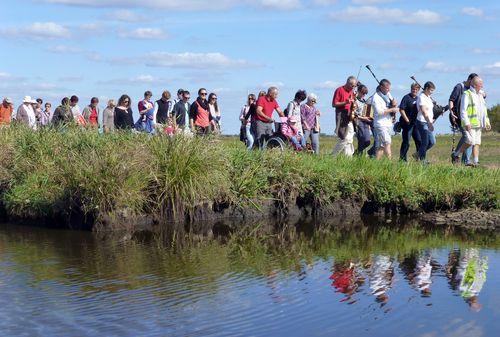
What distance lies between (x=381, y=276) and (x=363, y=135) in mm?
9801

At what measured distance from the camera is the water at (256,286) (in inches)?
335

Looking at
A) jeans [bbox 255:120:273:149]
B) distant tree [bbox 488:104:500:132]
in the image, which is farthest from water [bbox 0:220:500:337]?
distant tree [bbox 488:104:500:132]

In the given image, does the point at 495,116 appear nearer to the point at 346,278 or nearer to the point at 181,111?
the point at 181,111

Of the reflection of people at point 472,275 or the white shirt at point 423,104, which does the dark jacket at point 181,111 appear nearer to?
the white shirt at point 423,104

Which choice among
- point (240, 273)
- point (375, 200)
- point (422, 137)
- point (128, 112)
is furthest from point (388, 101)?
point (240, 273)

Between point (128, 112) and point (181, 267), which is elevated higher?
point (128, 112)

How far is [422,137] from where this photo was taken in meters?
19.6

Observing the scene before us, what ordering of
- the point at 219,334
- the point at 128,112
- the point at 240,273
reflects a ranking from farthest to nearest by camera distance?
the point at 128,112 → the point at 240,273 → the point at 219,334

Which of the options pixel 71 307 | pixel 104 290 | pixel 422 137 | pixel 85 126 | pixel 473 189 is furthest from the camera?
pixel 422 137

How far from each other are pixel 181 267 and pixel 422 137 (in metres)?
9.53

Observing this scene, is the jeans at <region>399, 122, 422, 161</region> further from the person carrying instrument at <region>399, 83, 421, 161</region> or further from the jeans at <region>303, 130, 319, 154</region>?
the jeans at <region>303, 130, 319, 154</region>

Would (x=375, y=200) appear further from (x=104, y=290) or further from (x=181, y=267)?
(x=104, y=290)

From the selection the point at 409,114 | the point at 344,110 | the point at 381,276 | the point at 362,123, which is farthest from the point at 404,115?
the point at 381,276

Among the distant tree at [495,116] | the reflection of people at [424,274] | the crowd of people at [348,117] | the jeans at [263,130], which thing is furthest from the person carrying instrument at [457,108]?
the distant tree at [495,116]
